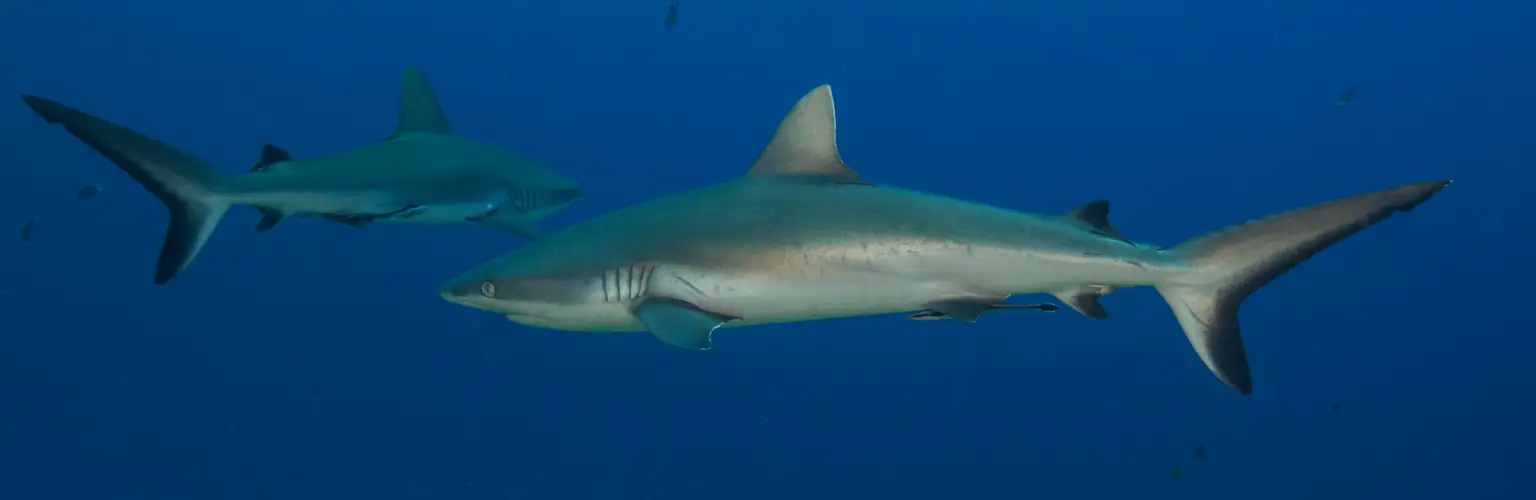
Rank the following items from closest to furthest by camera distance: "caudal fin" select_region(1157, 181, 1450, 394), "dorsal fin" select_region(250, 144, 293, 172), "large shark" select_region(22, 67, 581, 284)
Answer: "caudal fin" select_region(1157, 181, 1450, 394)
"large shark" select_region(22, 67, 581, 284)
"dorsal fin" select_region(250, 144, 293, 172)

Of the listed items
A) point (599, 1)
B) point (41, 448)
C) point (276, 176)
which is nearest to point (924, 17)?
point (599, 1)

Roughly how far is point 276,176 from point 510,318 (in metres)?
1.89

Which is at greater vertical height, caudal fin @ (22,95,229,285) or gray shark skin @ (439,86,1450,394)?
caudal fin @ (22,95,229,285)

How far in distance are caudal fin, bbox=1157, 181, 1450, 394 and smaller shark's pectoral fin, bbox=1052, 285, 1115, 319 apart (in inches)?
7.8

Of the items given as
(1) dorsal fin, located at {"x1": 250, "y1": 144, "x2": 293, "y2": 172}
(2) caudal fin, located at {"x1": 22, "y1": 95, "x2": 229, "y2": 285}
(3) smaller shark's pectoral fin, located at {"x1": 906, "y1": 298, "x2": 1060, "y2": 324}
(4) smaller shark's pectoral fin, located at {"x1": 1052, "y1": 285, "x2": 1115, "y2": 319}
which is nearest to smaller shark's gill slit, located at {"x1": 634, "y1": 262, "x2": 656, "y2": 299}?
(3) smaller shark's pectoral fin, located at {"x1": 906, "y1": 298, "x2": 1060, "y2": 324}

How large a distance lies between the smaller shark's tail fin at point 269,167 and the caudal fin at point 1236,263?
4048 mm

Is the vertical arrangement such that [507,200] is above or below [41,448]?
above

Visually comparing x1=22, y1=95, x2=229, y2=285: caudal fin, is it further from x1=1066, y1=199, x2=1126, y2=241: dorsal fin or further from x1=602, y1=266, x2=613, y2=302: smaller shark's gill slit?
x1=1066, y1=199, x2=1126, y2=241: dorsal fin

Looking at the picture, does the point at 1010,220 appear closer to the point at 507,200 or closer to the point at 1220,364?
the point at 1220,364

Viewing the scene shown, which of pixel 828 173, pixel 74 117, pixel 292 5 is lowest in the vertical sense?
pixel 828 173

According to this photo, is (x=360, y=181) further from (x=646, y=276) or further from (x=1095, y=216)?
(x=1095, y=216)

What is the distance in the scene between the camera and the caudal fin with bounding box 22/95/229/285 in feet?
12.4

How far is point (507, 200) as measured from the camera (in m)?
5.31

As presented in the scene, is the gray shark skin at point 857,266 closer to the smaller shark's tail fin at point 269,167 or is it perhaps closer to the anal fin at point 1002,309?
the anal fin at point 1002,309
